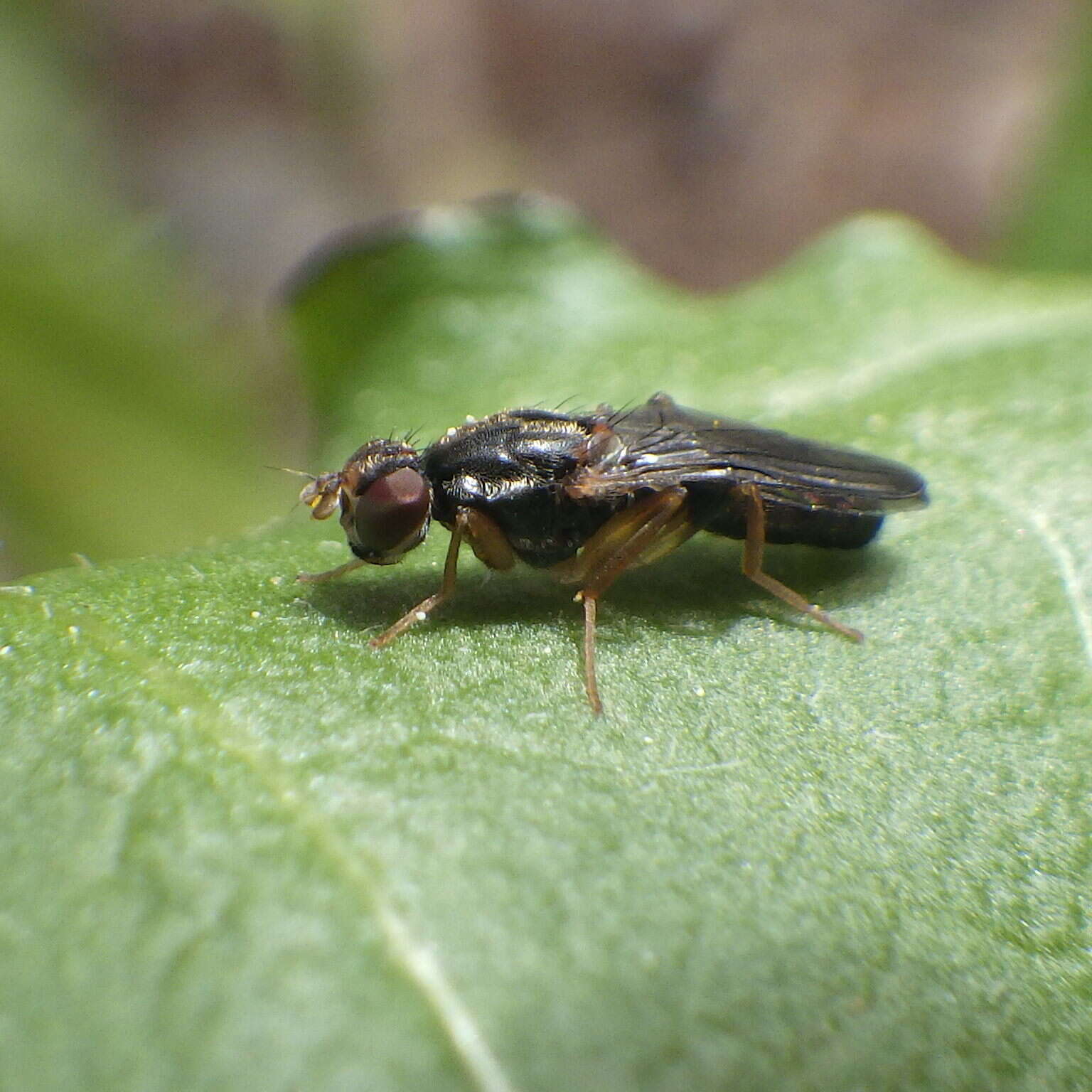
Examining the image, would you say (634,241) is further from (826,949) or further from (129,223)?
(826,949)

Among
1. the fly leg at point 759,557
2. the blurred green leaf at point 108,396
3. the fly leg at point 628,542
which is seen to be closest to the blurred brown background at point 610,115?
the blurred green leaf at point 108,396

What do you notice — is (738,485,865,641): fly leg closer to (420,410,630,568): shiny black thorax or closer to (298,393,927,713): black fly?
(298,393,927,713): black fly

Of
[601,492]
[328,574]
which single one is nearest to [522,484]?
[601,492]

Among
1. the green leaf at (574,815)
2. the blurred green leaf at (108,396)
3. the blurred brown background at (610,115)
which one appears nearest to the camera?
the green leaf at (574,815)

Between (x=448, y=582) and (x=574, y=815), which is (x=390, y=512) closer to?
(x=448, y=582)

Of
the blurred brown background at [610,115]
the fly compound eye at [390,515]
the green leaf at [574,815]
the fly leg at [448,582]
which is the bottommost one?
the green leaf at [574,815]

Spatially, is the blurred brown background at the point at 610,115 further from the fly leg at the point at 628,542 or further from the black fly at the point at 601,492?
the fly leg at the point at 628,542

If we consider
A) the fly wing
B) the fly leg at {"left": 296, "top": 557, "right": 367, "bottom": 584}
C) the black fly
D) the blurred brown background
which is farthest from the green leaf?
the blurred brown background
